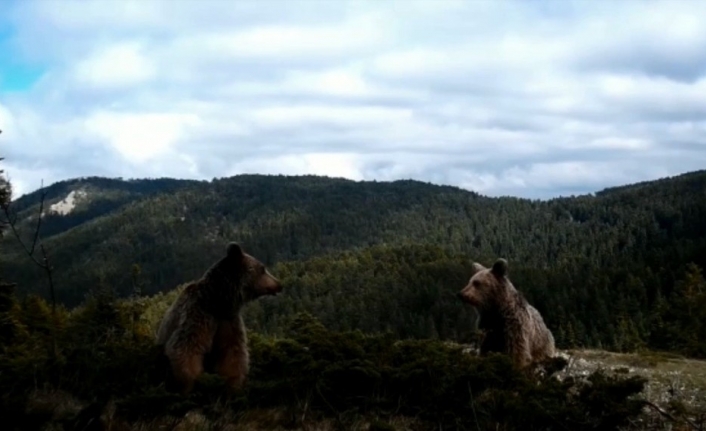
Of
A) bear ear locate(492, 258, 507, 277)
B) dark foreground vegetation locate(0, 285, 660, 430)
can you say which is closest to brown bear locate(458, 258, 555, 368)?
bear ear locate(492, 258, 507, 277)

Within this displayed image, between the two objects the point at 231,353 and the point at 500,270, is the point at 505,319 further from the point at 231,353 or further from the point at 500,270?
the point at 231,353

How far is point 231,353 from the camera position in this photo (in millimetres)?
8414

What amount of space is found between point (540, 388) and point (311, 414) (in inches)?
90.5

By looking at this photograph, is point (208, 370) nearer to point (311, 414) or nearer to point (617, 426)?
point (311, 414)

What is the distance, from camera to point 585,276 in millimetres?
123875

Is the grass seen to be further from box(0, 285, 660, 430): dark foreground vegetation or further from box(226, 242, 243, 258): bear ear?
box(226, 242, 243, 258): bear ear

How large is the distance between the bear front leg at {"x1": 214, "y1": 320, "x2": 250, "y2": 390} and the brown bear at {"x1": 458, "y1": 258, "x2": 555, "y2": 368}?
13.4 ft

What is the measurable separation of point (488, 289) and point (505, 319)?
614 mm

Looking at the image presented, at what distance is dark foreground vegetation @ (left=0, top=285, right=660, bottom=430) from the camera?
627 centimetres

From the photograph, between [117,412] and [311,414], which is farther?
[311,414]

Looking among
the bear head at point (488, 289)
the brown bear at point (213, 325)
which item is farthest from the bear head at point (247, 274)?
the bear head at point (488, 289)

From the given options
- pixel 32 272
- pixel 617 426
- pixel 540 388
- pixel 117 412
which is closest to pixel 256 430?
pixel 117 412

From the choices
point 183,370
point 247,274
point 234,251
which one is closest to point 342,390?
point 183,370

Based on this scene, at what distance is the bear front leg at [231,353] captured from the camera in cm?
830
